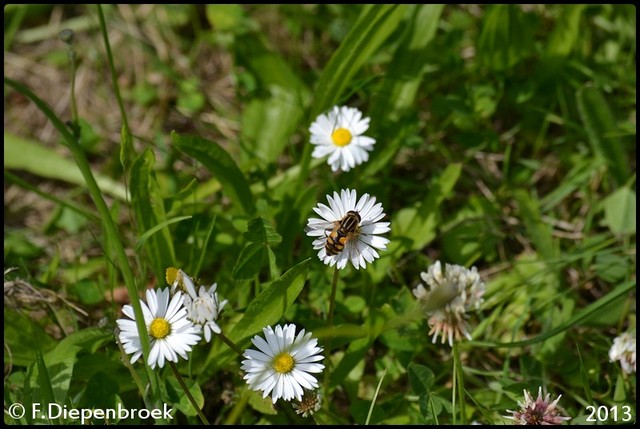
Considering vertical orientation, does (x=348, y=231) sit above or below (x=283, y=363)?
above

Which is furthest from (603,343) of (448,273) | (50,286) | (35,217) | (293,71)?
(35,217)

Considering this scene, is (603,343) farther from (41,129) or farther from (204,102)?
(41,129)

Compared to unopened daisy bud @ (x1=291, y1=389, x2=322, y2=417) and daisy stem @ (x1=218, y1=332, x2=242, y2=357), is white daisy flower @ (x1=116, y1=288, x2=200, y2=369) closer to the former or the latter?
daisy stem @ (x1=218, y1=332, x2=242, y2=357)

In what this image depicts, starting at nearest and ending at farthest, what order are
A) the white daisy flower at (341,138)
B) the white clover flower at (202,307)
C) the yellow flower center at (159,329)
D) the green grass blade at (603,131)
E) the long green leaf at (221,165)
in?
the white clover flower at (202,307)
the yellow flower center at (159,329)
the long green leaf at (221,165)
the white daisy flower at (341,138)
the green grass blade at (603,131)

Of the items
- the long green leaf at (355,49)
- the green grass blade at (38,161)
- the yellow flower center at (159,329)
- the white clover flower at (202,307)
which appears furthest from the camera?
the green grass blade at (38,161)

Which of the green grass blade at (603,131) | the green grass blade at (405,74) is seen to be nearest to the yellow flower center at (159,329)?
the green grass blade at (405,74)

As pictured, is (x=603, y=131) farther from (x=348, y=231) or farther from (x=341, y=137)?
(x=348, y=231)

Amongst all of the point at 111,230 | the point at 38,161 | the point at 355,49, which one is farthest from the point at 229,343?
the point at 38,161

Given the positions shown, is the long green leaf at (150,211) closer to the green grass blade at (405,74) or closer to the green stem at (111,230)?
the green stem at (111,230)
